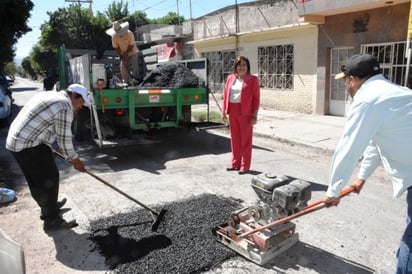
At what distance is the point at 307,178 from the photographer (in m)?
5.47

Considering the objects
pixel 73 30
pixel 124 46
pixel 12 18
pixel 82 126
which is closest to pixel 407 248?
pixel 82 126

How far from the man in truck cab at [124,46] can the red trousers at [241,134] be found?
3.46 meters

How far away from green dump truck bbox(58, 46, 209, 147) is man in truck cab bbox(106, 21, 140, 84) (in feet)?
2.63

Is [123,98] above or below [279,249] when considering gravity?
above

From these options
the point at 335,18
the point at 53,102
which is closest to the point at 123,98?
the point at 53,102

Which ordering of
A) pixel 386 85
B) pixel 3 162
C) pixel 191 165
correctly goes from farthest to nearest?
pixel 3 162 < pixel 191 165 < pixel 386 85

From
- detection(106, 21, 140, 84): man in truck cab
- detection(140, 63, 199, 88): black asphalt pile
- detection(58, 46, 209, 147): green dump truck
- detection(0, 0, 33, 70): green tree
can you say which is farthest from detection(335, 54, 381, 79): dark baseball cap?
detection(0, 0, 33, 70): green tree

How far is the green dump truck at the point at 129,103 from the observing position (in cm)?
629

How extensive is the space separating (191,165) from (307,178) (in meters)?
1.96

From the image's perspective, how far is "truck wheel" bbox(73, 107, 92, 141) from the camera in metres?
7.54

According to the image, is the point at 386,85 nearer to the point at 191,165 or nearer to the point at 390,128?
the point at 390,128

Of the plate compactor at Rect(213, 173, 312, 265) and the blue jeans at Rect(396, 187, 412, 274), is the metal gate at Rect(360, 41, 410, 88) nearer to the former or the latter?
the plate compactor at Rect(213, 173, 312, 265)

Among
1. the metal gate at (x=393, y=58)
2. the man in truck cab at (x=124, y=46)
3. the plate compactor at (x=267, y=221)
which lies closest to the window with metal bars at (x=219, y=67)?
the metal gate at (x=393, y=58)

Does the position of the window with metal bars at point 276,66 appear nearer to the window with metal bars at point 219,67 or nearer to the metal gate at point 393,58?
the window with metal bars at point 219,67
